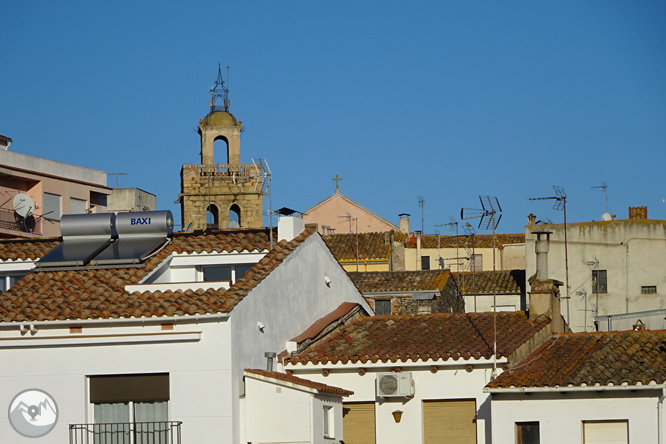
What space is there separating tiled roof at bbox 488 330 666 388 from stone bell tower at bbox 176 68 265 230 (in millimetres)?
A: 42063

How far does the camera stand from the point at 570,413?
23.0m

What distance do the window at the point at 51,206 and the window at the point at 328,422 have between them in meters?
28.0

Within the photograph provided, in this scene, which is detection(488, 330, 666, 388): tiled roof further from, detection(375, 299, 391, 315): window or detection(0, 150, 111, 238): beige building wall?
detection(0, 150, 111, 238): beige building wall

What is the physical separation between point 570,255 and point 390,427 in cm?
3313

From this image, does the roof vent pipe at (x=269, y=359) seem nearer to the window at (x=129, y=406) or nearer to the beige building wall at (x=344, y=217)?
the window at (x=129, y=406)

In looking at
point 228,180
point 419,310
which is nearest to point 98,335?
point 419,310

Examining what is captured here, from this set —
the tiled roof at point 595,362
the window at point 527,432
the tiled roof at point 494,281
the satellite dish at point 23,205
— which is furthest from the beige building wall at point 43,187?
the window at point 527,432

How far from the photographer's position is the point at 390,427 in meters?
25.2

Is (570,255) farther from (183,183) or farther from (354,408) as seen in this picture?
(354,408)

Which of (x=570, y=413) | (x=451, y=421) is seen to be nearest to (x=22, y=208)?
(x=451, y=421)

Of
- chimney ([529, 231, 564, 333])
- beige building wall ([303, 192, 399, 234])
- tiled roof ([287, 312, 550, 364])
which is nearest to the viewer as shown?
tiled roof ([287, 312, 550, 364])

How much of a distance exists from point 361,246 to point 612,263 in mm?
13258

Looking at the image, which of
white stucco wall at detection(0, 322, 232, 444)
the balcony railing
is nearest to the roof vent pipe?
white stucco wall at detection(0, 322, 232, 444)

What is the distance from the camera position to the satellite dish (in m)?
43.8
